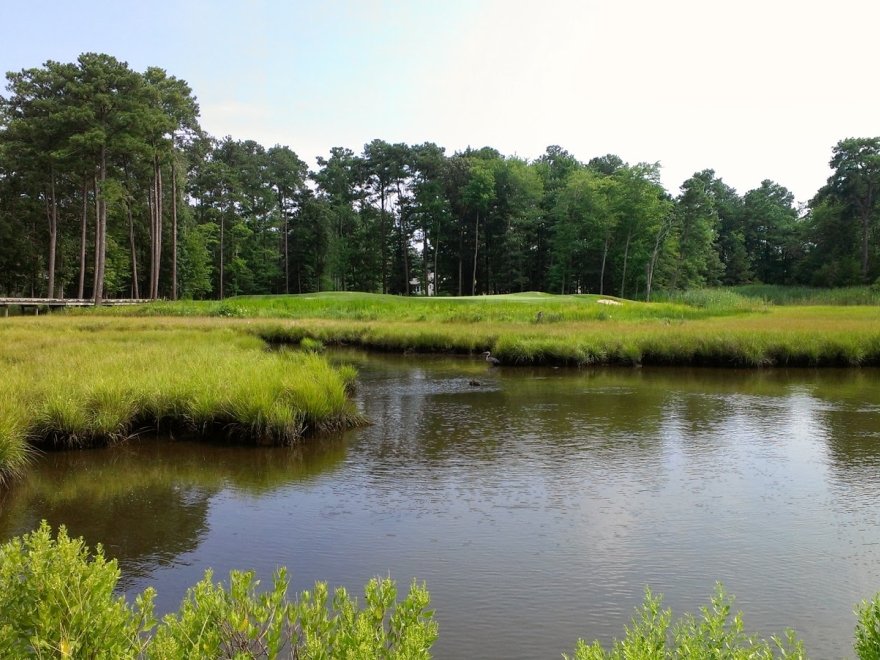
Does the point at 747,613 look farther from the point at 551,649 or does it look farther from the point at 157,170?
the point at 157,170

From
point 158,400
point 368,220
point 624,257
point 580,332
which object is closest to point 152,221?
point 368,220

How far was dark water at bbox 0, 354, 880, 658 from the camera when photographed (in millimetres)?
5527

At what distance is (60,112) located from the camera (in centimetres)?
3891

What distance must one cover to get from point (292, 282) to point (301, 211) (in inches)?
314

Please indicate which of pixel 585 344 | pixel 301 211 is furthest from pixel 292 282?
pixel 585 344

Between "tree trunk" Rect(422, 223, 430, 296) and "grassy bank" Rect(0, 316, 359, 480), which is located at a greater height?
"tree trunk" Rect(422, 223, 430, 296)

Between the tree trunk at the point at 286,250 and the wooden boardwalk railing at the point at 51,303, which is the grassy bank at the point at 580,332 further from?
the tree trunk at the point at 286,250

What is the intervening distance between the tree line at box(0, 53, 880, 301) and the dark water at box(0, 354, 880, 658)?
37.6m

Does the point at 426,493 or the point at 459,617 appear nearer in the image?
the point at 459,617

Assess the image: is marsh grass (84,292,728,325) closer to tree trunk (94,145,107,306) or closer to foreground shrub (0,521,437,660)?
tree trunk (94,145,107,306)

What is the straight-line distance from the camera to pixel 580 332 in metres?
25.7

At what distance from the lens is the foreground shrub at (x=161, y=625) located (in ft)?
9.70

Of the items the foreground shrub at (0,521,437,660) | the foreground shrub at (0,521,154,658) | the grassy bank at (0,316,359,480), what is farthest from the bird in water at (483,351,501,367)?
the foreground shrub at (0,521,154,658)

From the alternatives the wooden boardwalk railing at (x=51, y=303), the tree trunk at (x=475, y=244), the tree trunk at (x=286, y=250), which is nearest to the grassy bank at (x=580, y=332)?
the wooden boardwalk railing at (x=51, y=303)
